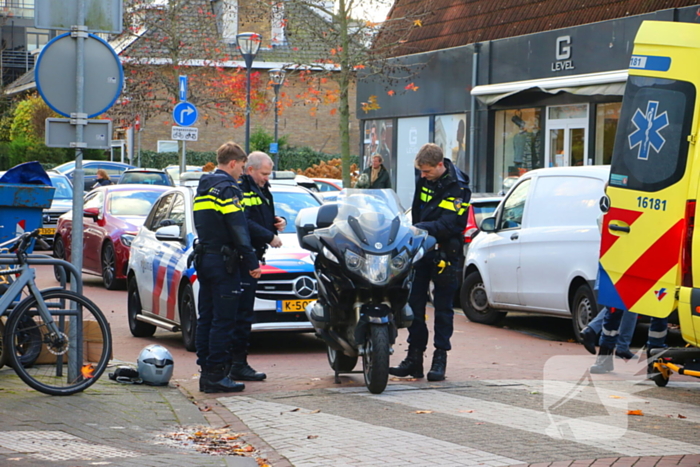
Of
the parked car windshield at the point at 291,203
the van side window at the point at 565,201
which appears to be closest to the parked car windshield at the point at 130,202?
the parked car windshield at the point at 291,203

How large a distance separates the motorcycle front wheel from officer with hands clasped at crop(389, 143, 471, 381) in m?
0.91

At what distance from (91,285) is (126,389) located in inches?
391

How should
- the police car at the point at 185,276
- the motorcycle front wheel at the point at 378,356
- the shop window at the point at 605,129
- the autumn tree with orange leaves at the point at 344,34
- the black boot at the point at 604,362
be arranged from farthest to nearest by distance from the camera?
the autumn tree with orange leaves at the point at 344,34, the shop window at the point at 605,129, the police car at the point at 185,276, the black boot at the point at 604,362, the motorcycle front wheel at the point at 378,356

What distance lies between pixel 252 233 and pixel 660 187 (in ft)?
10.5

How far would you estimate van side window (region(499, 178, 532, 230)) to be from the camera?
1236 cm

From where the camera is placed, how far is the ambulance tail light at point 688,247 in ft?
23.9

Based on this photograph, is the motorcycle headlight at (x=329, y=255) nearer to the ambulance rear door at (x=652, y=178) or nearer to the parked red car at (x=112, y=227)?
the ambulance rear door at (x=652, y=178)

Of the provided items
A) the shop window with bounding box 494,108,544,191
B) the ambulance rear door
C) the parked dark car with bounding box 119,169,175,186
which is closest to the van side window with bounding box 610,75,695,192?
the ambulance rear door

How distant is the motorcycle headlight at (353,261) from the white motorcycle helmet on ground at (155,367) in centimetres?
172

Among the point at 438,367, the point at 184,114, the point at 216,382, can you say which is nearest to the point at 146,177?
the point at 184,114

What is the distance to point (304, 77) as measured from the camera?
2602cm

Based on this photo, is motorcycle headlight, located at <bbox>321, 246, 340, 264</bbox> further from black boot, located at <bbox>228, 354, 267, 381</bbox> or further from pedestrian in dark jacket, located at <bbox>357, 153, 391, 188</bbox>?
pedestrian in dark jacket, located at <bbox>357, 153, 391, 188</bbox>

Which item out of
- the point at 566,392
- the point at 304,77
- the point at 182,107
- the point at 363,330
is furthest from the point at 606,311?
the point at 304,77

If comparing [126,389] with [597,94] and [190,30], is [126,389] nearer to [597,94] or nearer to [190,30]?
[597,94]
